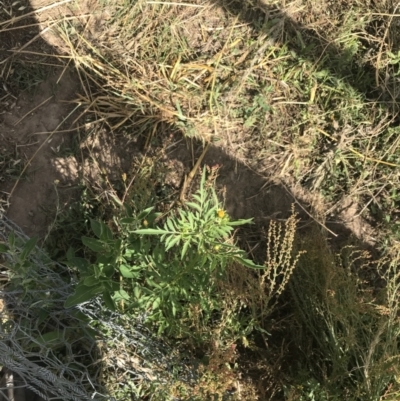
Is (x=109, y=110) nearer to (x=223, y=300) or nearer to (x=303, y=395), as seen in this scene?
(x=223, y=300)

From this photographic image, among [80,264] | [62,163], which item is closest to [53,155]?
[62,163]

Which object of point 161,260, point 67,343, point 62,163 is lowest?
point 67,343

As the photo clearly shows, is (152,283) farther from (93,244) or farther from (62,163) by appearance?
(62,163)

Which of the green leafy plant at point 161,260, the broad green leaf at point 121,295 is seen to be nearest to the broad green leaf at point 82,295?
the green leafy plant at point 161,260

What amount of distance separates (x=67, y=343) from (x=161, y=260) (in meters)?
0.72

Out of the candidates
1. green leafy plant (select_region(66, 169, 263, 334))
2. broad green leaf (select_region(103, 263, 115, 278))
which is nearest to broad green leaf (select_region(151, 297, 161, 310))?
green leafy plant (select_region(66, 169, 263, 334))

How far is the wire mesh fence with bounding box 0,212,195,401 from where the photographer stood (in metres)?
2.20

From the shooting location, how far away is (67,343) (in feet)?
7.84

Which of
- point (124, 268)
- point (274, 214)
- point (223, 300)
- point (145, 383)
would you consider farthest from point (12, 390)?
point (274, 214)

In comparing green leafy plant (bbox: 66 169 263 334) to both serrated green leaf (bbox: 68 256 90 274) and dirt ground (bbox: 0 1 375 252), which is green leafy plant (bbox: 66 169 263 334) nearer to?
serrated green leaf (bbox: 68 256 90 274)

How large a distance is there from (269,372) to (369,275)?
877mm

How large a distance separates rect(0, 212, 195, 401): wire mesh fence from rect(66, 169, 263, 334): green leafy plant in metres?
0.20

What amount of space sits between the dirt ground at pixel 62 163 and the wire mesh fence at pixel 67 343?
1.10 ft

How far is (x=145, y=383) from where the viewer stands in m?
2.55
